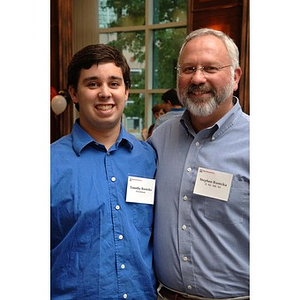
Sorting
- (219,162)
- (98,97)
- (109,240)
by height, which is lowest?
(109,240)

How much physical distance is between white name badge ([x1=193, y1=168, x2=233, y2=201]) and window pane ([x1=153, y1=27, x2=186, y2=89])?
21.9 feet

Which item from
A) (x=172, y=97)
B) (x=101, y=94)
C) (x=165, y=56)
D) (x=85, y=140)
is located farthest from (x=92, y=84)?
(x=165, y=56)

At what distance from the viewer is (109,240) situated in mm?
1375

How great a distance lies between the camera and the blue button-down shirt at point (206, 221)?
141 cm

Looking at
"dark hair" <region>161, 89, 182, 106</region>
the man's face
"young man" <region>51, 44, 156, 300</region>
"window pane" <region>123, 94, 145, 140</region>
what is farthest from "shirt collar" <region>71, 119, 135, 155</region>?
"window pane" <region>123, 94, 145, 140</region>

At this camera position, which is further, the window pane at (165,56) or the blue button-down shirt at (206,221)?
the window pane at (165,56)

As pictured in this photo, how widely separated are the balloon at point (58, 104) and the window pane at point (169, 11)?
2551mm

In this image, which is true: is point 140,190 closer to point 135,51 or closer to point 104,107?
point 104,107

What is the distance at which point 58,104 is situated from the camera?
6691 millimetres

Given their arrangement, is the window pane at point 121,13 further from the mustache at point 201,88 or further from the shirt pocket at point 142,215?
the shirt pocket at point 142,215

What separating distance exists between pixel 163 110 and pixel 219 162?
11.7 feet

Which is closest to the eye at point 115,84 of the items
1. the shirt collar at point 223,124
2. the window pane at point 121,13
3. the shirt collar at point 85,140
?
the shirt collar at point 85,140
